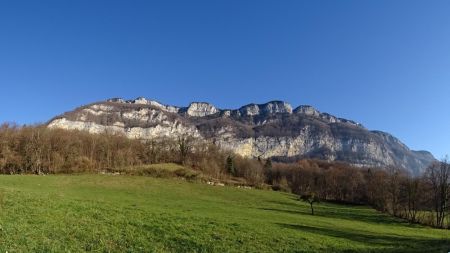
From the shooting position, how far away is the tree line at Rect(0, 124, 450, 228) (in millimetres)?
75562

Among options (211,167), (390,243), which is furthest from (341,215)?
(211,167)

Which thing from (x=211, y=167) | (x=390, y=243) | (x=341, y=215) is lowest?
(x=341, y=215)

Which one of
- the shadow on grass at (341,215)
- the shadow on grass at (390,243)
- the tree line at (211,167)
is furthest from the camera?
the tree line at (211,167)

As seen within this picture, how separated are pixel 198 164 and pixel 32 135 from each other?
57.3 meters

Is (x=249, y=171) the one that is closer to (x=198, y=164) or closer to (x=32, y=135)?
(x=198, y=164)

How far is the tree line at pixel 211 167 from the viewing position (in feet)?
248

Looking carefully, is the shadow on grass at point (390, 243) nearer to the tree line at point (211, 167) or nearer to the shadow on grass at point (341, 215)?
the shadow on grass at point (341, 215)

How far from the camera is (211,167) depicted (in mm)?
139375

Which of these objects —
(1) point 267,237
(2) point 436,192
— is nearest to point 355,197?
(2) point 436,192

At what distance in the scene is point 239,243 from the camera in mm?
23391

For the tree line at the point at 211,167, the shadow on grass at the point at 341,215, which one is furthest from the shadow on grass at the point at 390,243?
the tree line at the point at 211,167

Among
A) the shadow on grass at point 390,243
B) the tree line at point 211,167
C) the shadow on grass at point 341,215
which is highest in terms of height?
the tree line at point 211,167

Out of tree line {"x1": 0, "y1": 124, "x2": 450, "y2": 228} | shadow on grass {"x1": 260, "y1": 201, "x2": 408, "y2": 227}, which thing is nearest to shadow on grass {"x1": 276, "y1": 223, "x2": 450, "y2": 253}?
shadow on grass {"x1": 260, "y1": 201, "x2": 408, "y2": 227}

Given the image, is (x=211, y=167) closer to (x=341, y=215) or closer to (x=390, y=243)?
(x=341, y=215)
